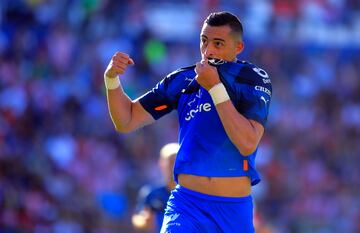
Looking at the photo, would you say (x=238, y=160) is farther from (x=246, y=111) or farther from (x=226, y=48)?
(x=226, y=48)

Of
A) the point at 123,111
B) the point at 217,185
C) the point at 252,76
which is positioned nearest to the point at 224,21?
the point at 252,76

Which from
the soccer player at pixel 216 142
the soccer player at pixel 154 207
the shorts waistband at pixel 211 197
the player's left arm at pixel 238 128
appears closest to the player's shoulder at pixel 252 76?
the soccer player at pixel 216 142

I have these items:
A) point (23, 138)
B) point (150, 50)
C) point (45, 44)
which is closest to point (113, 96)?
point (23, 138)

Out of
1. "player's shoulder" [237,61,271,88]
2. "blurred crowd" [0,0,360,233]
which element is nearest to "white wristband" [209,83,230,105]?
"player's shoulder" [237,61,271,88]

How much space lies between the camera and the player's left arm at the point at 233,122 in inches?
247

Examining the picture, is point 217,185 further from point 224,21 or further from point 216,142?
point 224,21

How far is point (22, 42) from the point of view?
1451 centimetres

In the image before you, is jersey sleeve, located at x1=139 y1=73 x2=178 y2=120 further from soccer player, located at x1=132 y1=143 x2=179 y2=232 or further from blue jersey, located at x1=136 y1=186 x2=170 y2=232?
blue jersey, located at x1=136 y1=186 x2=170 y2=232

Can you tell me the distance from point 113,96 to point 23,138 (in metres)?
6.98

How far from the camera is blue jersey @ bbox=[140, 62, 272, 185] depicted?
6.56 m

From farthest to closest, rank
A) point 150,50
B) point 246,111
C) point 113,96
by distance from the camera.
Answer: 1. point 150,50
2. point 113,96
3. point 246,111

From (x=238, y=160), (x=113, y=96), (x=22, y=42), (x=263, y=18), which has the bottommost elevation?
(x=238, y=160)

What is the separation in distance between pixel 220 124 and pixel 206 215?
0.60 meters

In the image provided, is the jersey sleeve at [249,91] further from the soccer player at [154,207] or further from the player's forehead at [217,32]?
the soccer player at [154,207]
